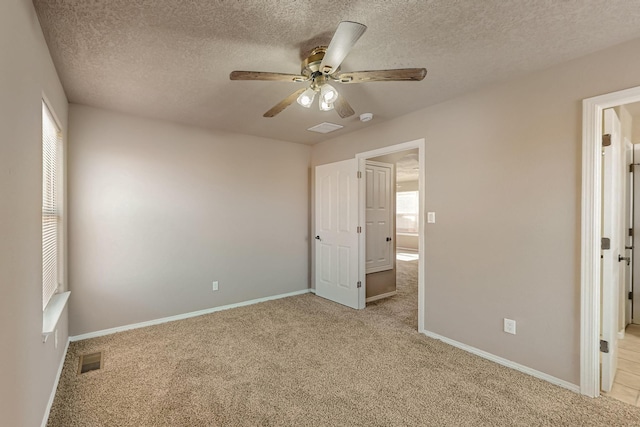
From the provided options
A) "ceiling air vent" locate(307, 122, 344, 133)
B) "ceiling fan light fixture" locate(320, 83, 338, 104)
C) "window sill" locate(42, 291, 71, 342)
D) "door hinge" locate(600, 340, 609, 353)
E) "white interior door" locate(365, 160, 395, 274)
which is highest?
"ceiling air vent" locate(307, 122, 344, 133)

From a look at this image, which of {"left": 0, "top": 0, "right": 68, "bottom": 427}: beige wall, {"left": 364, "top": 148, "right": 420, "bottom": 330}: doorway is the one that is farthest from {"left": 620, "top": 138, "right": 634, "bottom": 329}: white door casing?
{"left": 0, "top": 0, "right": 68, "bottom": 427}: beige wall

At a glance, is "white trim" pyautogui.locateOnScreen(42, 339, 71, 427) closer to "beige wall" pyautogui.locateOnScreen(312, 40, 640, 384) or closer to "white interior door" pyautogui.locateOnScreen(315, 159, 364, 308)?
"white interior door" pyautogui.locateOnScreen(315, 159, 364, 308)

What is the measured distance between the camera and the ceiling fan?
151cm

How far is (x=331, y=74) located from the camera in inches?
75.3

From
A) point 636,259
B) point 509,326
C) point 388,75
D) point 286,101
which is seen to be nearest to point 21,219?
point 286,101

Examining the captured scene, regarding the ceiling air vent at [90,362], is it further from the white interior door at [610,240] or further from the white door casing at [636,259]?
the white door casing at [636,259]

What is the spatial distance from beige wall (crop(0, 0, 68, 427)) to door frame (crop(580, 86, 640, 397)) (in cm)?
326

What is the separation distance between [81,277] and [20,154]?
2.11m

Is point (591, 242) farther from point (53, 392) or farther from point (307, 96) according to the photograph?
point (53, 392)

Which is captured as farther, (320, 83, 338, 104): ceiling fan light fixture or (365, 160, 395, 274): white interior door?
(365, 160, 395, 274): white interior door

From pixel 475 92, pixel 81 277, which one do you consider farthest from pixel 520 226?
pixel 81 277

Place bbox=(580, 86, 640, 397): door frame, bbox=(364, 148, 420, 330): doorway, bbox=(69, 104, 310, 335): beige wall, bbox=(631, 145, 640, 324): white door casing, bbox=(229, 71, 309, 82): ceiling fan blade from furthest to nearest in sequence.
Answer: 1. bbox=(364, 148, 420, 330): doorway
2. bbox=(631, 145, 640, 324): white door casing
3. bbox=(69, 104, 310, 335): beige wall
4. bbox=(580, 86, 640, 397): door frame
5. bbox=(229, 71, 309, 82): ceiling fan blade

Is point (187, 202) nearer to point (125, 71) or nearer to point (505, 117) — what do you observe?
point (125, 71)

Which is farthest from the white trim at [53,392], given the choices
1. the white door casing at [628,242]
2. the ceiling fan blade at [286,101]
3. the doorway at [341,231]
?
the white door casing at [628,242]
